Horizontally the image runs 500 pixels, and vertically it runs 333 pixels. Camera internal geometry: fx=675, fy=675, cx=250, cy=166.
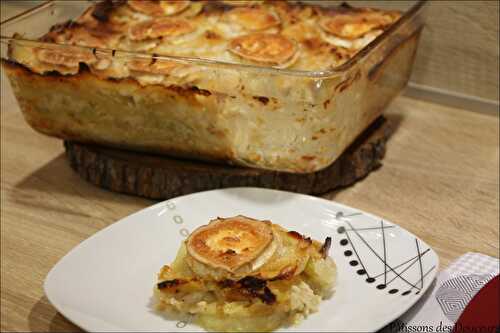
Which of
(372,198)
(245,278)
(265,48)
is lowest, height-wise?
(372,198)

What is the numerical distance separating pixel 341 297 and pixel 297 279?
0.27 feet

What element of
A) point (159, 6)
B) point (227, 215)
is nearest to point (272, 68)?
point (227, 215)

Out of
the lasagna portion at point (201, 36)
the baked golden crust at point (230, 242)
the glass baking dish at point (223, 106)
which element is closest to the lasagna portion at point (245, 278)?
the baked golden crust at point (230, 242)

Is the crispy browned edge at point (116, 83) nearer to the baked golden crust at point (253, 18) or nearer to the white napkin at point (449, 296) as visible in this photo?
the baked golden crust at point (253, 18)

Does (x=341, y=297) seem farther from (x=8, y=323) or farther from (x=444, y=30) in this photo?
(x=444, y=30)

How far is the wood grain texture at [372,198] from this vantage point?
1.04 metres

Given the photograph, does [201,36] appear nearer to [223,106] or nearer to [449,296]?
[223,106]

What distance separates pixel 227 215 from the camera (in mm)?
1057

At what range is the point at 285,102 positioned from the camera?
104cm

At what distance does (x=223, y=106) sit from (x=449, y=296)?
0.45m

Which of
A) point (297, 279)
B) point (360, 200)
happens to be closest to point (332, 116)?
point (360, 200)

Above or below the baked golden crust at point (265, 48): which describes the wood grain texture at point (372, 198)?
below

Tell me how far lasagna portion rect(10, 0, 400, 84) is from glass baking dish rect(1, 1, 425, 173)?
2cm

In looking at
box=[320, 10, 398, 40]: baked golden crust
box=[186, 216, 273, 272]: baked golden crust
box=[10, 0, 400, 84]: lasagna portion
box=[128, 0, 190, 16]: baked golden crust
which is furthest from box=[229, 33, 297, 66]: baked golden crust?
box=[186, 216, 273, 272]: baked golden crust
